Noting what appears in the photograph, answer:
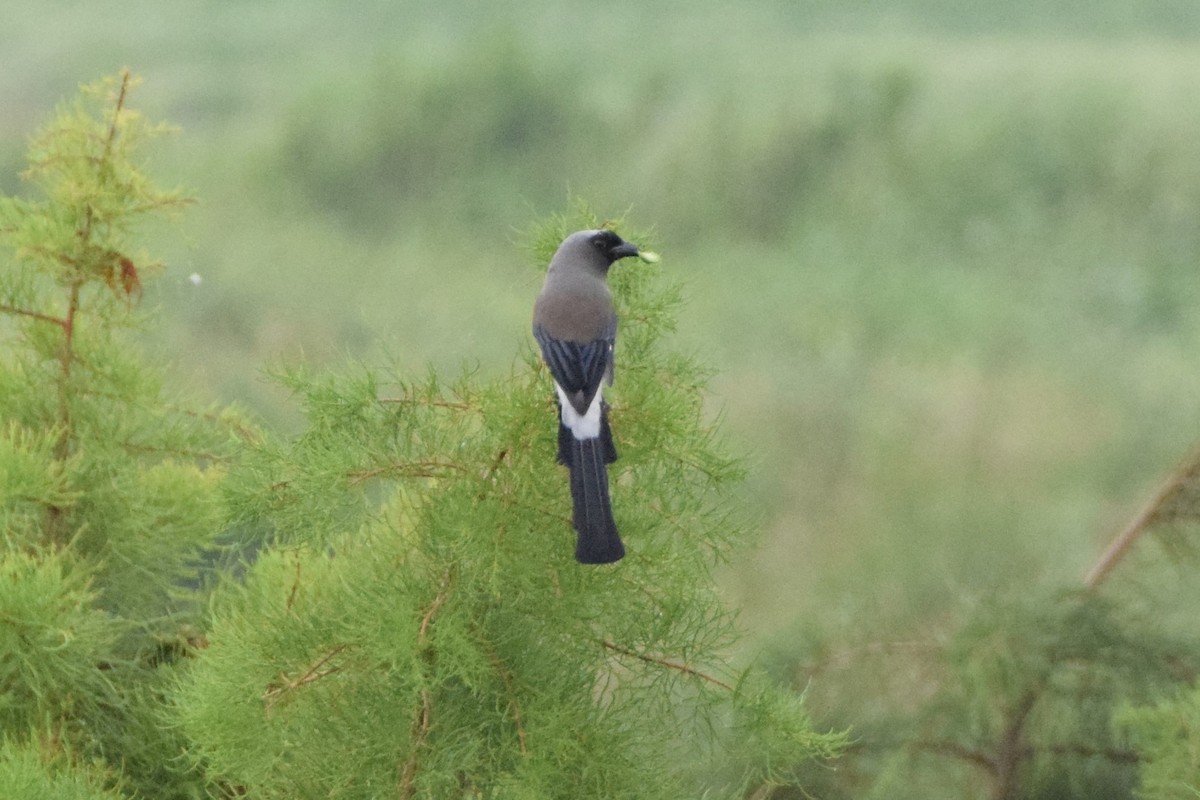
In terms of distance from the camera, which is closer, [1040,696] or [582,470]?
[582,470]

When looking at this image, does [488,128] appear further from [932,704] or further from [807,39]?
[932,704]

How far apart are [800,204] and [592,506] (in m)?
2.45

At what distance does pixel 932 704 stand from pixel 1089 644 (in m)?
0.14

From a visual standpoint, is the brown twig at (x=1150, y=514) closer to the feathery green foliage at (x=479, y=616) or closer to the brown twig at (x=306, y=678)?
the feathery green foliage at (x=479, y=616)

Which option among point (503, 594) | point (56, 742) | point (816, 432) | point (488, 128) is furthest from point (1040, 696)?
point (488, 128)

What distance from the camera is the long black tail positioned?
750mm

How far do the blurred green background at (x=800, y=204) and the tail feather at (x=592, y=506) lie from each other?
786 millimetres

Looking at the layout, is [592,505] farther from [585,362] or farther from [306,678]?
[306,678]

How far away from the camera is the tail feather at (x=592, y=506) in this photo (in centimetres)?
75

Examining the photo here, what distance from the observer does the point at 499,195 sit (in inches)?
125

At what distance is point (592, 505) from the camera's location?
0.76 m

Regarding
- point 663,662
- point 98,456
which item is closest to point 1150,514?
point 663,662

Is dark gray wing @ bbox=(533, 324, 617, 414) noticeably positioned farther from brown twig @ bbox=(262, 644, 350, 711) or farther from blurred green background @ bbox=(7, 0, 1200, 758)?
blurred green background @ bbox=(7, 0, 1200, 758)

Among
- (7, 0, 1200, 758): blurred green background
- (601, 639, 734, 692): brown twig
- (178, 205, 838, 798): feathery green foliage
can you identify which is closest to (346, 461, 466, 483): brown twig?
(178, 205, 838, 798): feathery green foliage
